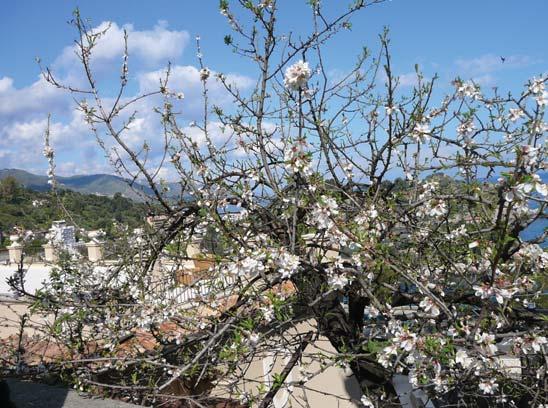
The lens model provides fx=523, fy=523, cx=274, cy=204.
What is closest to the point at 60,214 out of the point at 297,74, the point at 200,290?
the point at 200,290

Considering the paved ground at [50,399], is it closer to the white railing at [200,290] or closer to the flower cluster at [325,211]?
the white railing at [200,290]

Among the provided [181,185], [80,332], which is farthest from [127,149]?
[80,332]

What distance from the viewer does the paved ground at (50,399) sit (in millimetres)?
3400

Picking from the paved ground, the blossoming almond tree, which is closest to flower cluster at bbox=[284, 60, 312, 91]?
the blossoming almond tree

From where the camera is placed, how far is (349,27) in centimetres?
435

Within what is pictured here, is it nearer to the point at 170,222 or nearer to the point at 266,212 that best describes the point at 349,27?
the point at 266,212

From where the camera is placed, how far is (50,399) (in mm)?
3529

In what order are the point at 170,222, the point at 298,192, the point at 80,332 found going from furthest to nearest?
the point at 170,222 → the point at 80,332 → the point at 298,192

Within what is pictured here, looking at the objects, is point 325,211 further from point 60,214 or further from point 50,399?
point 60,214

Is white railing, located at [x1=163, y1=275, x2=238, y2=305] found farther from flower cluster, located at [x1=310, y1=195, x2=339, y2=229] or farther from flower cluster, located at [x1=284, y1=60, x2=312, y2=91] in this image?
flower cluster, located at [x1=284, y1=60, x2=312, y2=91]

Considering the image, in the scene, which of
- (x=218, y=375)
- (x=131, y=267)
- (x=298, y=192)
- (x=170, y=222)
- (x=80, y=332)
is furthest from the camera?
(x=170, y=222)

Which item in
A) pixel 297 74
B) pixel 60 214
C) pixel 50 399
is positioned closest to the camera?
pixel 297 74

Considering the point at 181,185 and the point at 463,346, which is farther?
the point at 181,185

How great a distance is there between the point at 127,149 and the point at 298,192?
2603 millimetres
